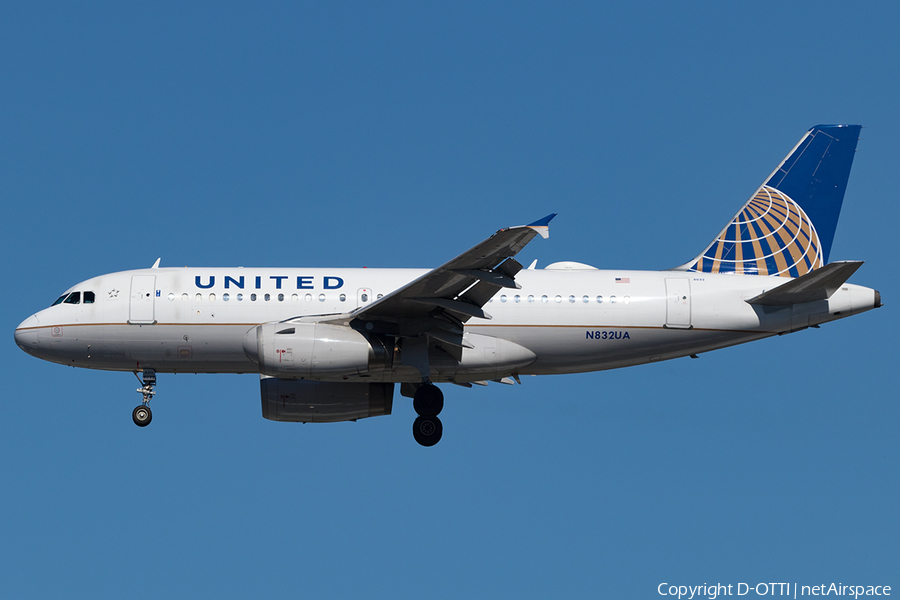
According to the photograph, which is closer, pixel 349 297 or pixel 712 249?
pixel 349 297

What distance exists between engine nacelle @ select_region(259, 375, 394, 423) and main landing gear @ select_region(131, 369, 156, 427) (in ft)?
9.04

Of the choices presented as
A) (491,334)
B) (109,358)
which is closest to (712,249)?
(491,334)

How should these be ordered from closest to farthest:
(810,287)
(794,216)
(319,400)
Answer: (810,287)
(319,400)
(794,216)

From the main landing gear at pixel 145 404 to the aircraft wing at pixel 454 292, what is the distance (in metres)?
5.93

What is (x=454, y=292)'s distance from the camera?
76.0 feet

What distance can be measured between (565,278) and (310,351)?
6896mm


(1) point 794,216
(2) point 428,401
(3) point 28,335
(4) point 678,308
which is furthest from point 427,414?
(1) point 794,216

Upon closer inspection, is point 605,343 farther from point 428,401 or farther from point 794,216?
point 794,216

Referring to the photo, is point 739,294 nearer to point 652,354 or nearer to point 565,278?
point 652,354

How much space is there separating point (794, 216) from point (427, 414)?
11.5 m

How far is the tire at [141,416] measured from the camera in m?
26.3

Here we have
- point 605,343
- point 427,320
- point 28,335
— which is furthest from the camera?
point 28,335

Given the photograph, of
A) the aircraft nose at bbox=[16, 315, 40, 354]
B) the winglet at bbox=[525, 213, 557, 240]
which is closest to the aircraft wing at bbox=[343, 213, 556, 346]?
the winglet at bbox=[525, 213, 557, 240]

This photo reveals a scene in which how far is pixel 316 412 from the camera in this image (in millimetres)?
27250
